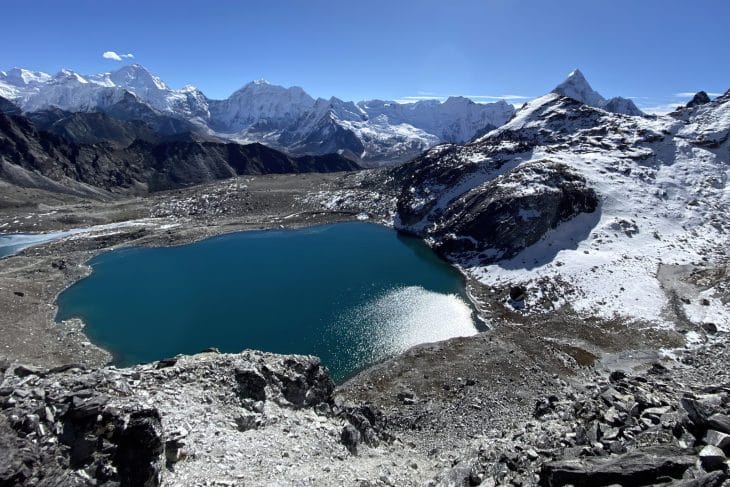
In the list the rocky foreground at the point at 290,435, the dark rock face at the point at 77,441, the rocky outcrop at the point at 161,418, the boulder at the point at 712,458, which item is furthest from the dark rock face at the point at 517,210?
the dark rock face at the point at 77,441

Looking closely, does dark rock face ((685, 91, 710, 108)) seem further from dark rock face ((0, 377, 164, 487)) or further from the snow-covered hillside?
dark rock face ((0, 377, 164, 487))

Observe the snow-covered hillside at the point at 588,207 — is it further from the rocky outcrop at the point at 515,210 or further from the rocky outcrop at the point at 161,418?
the rocky outcrop at the point at 161,418

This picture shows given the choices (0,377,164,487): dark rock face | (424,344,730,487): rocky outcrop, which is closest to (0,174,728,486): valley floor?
(424,344,730,487): rocky outcrop

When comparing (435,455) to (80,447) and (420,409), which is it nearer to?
(420,409)

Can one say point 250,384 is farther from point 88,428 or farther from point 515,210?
point 515,210

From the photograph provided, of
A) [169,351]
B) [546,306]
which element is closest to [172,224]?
[169,351]

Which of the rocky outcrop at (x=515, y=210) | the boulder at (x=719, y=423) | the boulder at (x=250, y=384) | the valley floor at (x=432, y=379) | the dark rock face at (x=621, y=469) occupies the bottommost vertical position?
the valley floor at (x=432, y=379)
